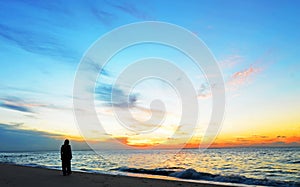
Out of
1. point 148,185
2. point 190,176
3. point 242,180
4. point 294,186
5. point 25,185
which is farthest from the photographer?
point 190,176

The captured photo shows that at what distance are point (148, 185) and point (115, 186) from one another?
1.72 meters

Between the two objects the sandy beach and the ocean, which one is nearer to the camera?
the sandy beach

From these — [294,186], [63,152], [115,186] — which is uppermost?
[63,152]

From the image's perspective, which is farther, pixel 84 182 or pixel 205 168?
pixel 205 168

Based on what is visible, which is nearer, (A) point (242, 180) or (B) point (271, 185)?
(B) point (271, 185)

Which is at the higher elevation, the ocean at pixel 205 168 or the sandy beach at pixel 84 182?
the sandy beach at pixel 84 182

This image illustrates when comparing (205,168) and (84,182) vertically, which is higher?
(84,182)

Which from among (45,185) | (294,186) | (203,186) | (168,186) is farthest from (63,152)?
(294,186)

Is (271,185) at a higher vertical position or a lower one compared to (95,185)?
lower

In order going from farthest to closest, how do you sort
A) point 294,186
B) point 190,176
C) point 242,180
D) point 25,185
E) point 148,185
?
point 190,176
point 242,180
point 294,186
point 148,185
point 25,185

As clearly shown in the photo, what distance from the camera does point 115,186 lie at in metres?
12.7

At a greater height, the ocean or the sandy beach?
the sandy beach

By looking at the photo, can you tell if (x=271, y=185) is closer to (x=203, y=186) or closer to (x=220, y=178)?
(x=220, y=178)

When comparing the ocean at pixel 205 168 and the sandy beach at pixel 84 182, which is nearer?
the sandy beach at pixel 84 182
